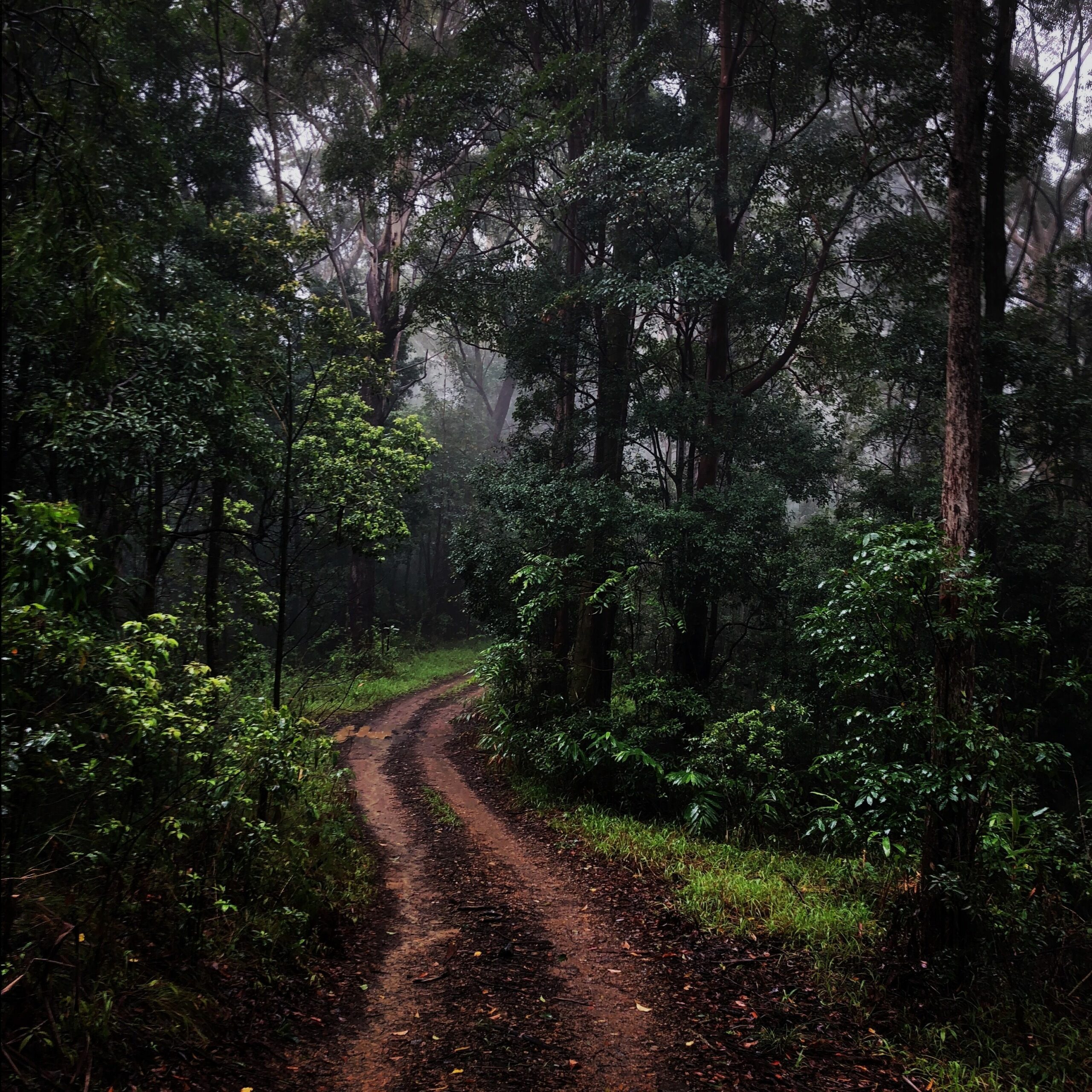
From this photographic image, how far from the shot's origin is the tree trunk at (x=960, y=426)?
17.2 ft

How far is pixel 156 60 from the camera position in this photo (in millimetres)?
13148

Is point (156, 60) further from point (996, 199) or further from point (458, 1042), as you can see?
point (458, 1042)

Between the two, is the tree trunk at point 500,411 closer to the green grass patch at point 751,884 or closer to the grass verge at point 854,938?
the green grass patch at point 751,884

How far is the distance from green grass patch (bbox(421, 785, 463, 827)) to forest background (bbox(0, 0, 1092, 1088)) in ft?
4.47

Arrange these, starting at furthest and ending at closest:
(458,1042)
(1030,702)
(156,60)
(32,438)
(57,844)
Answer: (156,60), (1030,702), (32,438), (458,1042), (57,844)

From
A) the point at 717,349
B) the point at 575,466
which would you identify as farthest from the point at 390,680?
the point at 717,349

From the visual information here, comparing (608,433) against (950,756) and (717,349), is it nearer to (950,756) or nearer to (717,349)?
(717,349)

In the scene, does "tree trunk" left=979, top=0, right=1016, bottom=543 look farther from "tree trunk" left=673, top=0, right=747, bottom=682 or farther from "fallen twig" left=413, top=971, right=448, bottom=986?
"fallen twig" left=413, top=971, right=448, bottom=986

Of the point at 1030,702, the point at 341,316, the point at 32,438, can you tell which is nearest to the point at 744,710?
the point at 1030,702

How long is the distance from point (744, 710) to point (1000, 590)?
447 cm

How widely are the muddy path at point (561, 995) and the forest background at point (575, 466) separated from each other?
79 cm

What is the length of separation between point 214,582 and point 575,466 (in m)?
6.21

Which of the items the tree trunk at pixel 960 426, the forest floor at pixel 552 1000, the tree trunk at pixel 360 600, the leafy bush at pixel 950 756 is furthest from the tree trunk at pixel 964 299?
the tree trunk at pixel 360 600

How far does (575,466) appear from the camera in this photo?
1274cm
